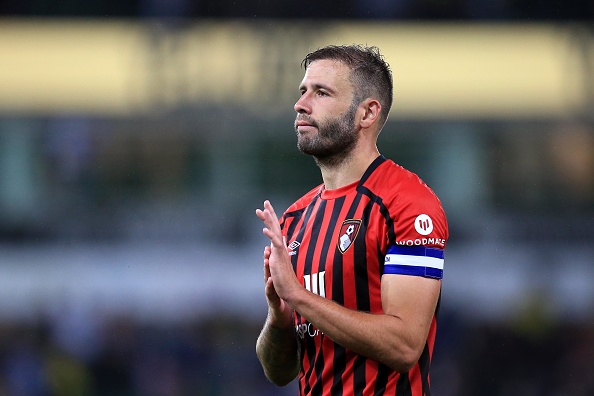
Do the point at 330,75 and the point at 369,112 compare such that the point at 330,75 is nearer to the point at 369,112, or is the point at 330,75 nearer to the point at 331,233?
the point at 369,112

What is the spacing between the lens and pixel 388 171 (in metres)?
3.73

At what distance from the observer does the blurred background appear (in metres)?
14.5

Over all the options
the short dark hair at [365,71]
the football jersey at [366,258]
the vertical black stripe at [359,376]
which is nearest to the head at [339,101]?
the short dark hair at [365,71]

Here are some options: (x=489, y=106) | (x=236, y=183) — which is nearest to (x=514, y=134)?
(x=489, y=106)

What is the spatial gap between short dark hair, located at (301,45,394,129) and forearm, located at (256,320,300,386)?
899mm

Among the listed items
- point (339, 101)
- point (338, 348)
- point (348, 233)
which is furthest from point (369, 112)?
point (338, 348)

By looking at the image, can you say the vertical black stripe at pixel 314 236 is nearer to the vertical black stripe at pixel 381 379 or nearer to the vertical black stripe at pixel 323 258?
the vertical black stripe at pixel 323 258

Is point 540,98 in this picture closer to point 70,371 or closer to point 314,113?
point 70,371

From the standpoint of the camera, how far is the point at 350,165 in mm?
3830

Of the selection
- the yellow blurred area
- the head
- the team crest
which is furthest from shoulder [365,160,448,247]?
the yellow blurred area

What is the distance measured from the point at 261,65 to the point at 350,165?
11.5m

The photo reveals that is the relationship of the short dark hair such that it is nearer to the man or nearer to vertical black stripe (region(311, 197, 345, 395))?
the man

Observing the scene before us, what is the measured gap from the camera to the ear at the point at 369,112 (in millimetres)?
3824

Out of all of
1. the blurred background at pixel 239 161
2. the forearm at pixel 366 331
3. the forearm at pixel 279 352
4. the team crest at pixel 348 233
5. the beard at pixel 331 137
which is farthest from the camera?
the blurred background at pixel 239 161
